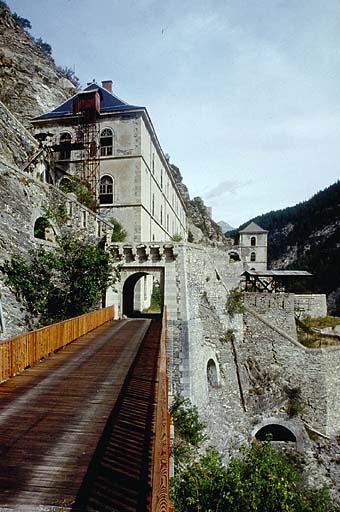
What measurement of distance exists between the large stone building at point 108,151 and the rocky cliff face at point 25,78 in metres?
7.31

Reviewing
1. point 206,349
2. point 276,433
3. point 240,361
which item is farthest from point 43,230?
point 276,433

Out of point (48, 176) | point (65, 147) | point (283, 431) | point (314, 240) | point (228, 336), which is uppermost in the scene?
point (65, 147)

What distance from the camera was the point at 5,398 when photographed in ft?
21.4

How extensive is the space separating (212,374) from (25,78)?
35446 millimetres

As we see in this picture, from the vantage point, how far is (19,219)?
45.9 ft

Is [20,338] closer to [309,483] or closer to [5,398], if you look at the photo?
[5,398]

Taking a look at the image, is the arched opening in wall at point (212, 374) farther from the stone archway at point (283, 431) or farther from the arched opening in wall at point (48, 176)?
the arched opening in wall at point (48, 176)

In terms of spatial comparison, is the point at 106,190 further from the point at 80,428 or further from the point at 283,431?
the point at 80,428

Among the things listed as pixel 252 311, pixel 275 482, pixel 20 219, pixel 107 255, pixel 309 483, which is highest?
pixel 20 219

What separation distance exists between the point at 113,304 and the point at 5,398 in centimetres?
1203

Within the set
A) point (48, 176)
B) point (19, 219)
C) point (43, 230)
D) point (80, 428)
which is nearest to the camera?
point (80, 428)

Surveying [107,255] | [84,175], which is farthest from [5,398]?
[84,175]

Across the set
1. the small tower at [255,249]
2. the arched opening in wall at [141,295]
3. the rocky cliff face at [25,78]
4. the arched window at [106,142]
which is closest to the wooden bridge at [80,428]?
the arched opening in wall at [141,295]

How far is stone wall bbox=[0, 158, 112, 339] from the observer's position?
12.4 metres
